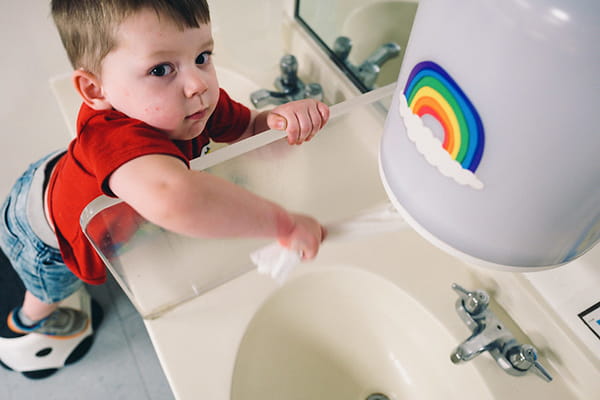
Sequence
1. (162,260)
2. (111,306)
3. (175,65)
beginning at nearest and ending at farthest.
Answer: (175,65) < (162,260) < (111,306)

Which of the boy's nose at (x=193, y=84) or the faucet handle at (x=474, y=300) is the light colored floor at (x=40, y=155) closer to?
the boy's nose at (x=193, y=84)

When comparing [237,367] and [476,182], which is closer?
[476,182]

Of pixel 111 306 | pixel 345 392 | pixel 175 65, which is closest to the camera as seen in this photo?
pixel 175 65

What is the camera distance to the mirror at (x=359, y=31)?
88 centimetres

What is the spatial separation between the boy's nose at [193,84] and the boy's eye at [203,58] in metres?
0.03

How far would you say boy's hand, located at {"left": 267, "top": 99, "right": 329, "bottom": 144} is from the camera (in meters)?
0.59

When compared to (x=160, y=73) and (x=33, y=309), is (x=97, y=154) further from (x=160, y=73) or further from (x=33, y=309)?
(x=33, y=309)

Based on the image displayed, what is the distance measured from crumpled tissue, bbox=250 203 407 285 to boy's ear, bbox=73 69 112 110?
0.26 m

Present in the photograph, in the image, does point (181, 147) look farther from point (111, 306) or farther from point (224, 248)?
point (111, 306)

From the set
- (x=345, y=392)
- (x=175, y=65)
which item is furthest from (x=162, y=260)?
(x=345, y=392)

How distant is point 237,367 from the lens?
24.8 inches

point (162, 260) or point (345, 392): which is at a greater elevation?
point (162, 260)

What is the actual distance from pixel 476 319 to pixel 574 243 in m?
0.32

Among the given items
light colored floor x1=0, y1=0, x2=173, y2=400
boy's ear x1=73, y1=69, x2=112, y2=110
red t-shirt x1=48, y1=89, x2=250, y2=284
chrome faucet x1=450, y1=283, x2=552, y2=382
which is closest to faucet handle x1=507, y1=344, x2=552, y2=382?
chrome faucet x1=450, y1=283, x2=552, y2=382
